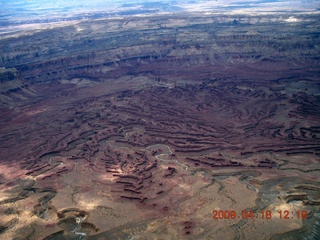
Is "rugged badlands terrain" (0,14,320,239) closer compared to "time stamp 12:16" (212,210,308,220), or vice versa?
"time stamp 12:16" (212,210,308,220)

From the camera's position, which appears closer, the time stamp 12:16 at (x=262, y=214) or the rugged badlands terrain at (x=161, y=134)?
the time stamp 12:16 at (x=262, y=214)

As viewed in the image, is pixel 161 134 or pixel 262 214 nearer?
pixel 262 214

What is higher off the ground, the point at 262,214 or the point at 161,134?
the point at 262,214

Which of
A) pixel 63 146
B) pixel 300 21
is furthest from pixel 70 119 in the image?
pixel 300 21
